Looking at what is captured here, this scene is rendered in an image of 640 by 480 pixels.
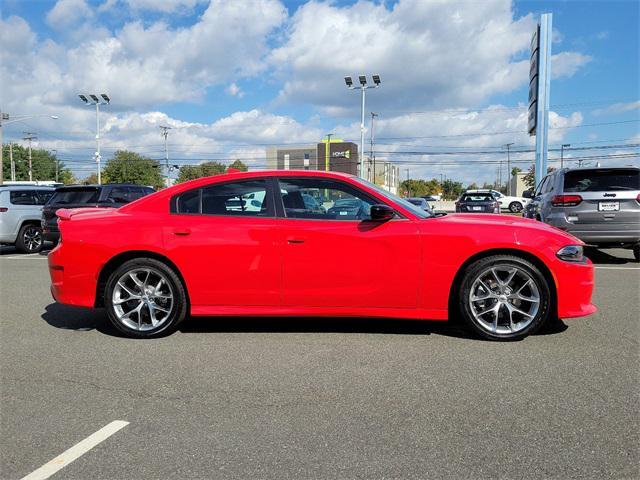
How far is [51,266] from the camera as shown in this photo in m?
5.17

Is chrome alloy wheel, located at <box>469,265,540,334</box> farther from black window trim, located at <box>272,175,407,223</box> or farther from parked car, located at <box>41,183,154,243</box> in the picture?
parked car, located at <box>41,183,154,243</box>

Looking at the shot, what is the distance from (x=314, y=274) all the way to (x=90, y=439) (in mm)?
2326

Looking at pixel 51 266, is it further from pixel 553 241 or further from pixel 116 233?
pixel 553 241

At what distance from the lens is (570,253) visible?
4688mm

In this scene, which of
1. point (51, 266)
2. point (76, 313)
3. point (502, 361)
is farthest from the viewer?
point (76, 313)

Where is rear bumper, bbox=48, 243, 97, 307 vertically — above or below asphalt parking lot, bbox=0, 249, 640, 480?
above

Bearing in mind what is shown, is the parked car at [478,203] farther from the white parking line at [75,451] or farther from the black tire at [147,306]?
the white parking line at [75,451]

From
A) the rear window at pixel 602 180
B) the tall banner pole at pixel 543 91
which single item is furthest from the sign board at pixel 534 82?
the rear window at pixel 602 180

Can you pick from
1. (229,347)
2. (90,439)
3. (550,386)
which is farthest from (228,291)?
(550,386)

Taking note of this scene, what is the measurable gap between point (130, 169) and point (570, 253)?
9326 cm

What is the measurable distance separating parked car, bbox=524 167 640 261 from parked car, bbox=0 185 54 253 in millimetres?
11663

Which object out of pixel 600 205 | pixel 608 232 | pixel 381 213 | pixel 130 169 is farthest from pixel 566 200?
pixel 130 169

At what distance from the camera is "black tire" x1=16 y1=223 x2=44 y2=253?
12.8 meters

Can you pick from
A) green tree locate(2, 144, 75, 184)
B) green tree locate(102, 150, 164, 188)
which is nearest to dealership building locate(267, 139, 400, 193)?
green tree locate(102, 150, 164, 188)
